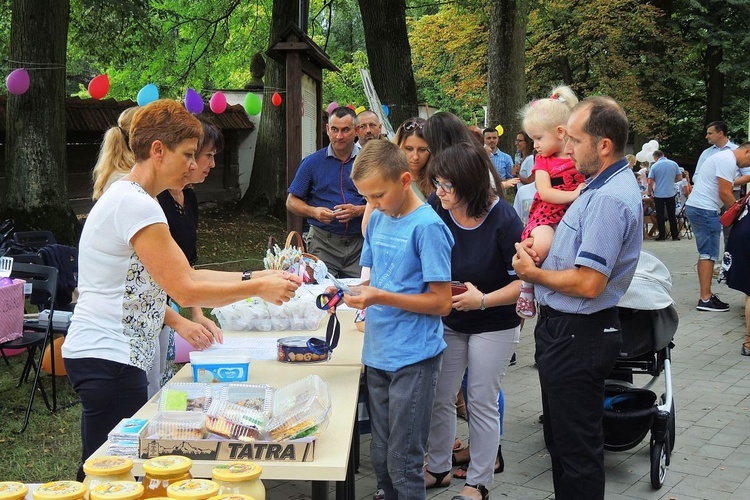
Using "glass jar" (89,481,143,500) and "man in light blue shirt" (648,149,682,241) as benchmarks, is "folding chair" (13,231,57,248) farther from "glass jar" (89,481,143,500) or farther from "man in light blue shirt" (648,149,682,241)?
"man in light blue shirt" (648,149,682,241)

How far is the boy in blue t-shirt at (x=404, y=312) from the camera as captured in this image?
10.7ft

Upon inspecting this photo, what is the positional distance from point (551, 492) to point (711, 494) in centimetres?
86

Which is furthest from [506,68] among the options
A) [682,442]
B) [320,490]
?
[320,490]

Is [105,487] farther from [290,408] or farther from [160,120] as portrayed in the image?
[160,120]

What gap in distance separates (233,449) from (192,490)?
0.63 meters

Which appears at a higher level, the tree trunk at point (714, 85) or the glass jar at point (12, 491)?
the tree trunk at point (714, 85)

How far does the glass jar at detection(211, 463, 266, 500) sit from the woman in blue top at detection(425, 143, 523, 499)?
1.99m

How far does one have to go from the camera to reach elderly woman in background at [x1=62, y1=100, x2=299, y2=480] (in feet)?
8.91

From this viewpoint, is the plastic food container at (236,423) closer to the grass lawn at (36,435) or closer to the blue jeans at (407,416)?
the blue jeans at (407,416)

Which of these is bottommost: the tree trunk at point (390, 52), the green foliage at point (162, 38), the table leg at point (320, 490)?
the table leg at point (320, 490)

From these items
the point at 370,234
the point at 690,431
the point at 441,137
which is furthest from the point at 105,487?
the point at 690,431

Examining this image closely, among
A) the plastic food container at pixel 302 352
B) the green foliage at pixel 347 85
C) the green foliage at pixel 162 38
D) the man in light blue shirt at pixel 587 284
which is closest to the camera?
the man in light blue shirt at pixel 587 284

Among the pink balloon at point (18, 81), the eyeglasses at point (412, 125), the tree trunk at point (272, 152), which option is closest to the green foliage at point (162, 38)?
the tree trunk at point (272, 152)

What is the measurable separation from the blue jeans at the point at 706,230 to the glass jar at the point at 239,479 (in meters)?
8.27
